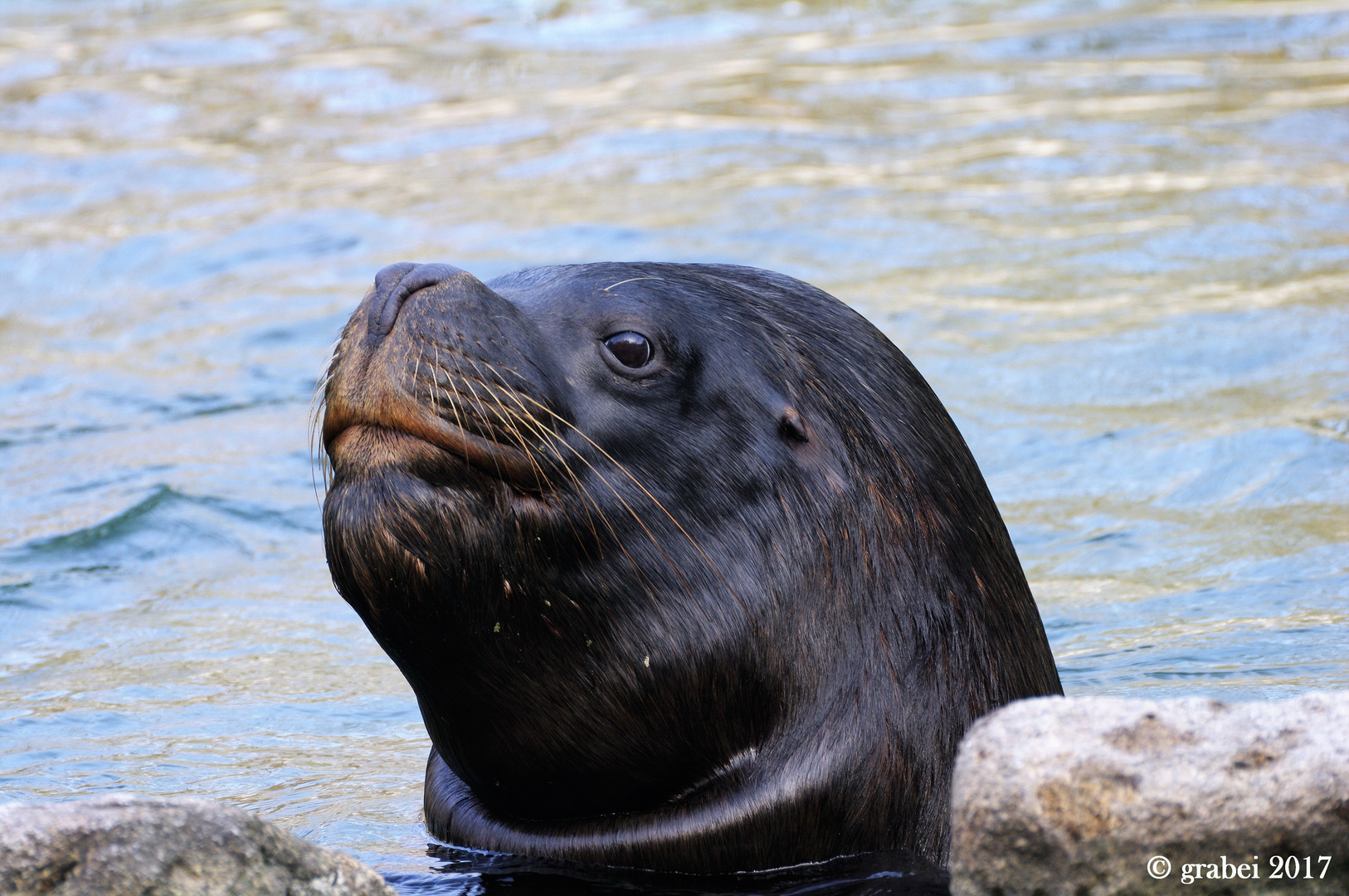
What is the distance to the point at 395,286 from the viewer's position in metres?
3.46

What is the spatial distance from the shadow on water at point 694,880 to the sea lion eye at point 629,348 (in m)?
0.96

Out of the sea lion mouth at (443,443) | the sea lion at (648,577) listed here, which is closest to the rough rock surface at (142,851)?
the sea lion at (648,577)

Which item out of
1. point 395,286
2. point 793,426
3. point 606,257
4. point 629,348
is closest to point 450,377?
point 395,286

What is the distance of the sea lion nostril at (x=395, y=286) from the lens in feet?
11.2

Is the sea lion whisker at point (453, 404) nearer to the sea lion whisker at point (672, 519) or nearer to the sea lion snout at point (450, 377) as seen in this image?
the sea lion snout at point (450, 377)

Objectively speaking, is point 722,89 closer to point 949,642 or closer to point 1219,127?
point 1219,127

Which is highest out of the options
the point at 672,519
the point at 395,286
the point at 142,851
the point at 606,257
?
the point at 395,286

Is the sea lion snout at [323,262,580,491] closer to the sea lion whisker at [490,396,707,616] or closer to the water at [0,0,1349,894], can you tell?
the sea lion whisker at [490,396,707,616]

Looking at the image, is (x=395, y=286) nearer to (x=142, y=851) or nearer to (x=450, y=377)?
(x=450, y=377)

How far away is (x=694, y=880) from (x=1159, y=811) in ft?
3.78

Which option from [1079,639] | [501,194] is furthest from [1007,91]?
[1079,639]

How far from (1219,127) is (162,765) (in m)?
10.2

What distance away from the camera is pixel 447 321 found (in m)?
3.40

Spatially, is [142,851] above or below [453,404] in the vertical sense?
below
